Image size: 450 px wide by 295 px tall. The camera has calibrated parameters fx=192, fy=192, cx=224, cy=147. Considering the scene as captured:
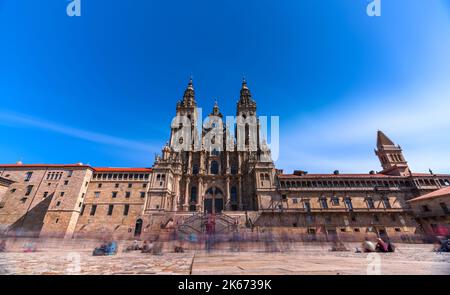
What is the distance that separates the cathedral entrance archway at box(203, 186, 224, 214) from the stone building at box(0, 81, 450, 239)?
0.76 ft

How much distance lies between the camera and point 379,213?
119ft

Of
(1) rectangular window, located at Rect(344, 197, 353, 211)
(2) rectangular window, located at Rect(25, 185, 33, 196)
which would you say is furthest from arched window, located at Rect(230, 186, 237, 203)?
(2) rectangular window, located at Rect(25, 185, 33, 196)

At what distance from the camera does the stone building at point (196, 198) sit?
116ft

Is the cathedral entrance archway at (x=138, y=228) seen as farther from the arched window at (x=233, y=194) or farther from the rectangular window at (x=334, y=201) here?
the rectangular window at (x=334, y=201)

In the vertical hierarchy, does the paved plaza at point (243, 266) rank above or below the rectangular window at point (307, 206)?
below

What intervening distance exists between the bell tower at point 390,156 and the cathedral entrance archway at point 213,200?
136 feet

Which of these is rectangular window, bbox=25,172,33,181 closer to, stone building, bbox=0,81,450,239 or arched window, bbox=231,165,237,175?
stone building, bbox=0,81,450,239

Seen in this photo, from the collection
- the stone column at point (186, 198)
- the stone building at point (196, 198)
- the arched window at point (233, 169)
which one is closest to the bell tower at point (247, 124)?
the stone building at point (196, 198)

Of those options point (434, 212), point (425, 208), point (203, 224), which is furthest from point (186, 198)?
point (434, 212)

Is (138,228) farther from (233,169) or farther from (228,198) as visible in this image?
(233,169)

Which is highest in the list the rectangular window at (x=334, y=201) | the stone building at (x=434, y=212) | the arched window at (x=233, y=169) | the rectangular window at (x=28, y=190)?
the arched window at (x=233, y=169)

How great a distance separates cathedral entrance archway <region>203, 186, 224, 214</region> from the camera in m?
44.1

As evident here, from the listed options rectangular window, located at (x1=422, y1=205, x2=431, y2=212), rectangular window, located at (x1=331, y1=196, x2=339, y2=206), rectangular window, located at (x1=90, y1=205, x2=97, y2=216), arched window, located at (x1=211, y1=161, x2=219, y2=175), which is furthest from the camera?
arched window, located at (x1=211, y1=161, x2=219, y2=175)
